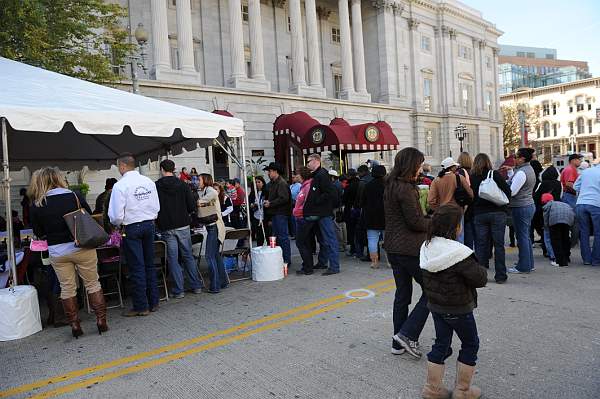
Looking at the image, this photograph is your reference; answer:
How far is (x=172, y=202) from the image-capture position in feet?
21.8

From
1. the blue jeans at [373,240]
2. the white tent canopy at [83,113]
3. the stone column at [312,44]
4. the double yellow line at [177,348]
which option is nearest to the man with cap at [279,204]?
the white tent canopy at [83,113]

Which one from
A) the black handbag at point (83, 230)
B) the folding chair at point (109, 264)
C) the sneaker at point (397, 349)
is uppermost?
the black handbag at point (83, 230)

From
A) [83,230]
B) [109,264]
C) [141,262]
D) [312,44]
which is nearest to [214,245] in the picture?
[141,262]

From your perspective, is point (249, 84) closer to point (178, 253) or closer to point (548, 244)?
point (178, 253)

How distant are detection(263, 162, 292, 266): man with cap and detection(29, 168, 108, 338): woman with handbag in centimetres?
363

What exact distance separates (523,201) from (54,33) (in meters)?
13.1

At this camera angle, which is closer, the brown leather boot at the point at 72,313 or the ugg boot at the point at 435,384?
the ugg boot at the point at 435,384

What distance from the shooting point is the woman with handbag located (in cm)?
522

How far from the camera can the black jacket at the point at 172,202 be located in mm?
6617

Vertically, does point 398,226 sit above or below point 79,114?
below

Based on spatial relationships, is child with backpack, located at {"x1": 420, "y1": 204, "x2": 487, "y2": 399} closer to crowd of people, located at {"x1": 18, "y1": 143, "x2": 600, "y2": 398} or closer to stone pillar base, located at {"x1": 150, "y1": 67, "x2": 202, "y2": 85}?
crowd of people, located at {"x1": 18, "y1": 143, "x2": 600, "y2": 398}

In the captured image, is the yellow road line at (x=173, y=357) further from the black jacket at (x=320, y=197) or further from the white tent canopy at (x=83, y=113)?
the white tent canopy at (x=83, y=113)

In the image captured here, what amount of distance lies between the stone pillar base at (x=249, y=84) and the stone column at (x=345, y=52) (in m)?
6.93

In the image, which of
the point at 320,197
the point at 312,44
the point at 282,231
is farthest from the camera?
the point at 312,44
